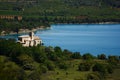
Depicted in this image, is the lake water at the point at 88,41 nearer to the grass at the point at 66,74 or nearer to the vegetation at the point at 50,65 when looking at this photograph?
the vegetation at the point at 50,65

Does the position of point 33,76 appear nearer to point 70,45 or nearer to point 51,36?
point 70,45

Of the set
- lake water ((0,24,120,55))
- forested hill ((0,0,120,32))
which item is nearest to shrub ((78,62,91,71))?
lake water ((0,24,120,55))

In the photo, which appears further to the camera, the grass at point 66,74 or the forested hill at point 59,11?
the forested hill at point 59,11

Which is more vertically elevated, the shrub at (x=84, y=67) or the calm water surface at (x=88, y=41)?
the calm water surface at (x=88, y=41)

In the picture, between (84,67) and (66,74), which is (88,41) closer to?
(84,67)

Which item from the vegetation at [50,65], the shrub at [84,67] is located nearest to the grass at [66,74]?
the vegetation at [50,65]

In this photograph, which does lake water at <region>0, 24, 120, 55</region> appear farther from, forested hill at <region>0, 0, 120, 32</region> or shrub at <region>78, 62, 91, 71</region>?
shrub at <region>78, 62, 91, 71</region>

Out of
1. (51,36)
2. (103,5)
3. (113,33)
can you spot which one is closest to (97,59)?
(51,36)
